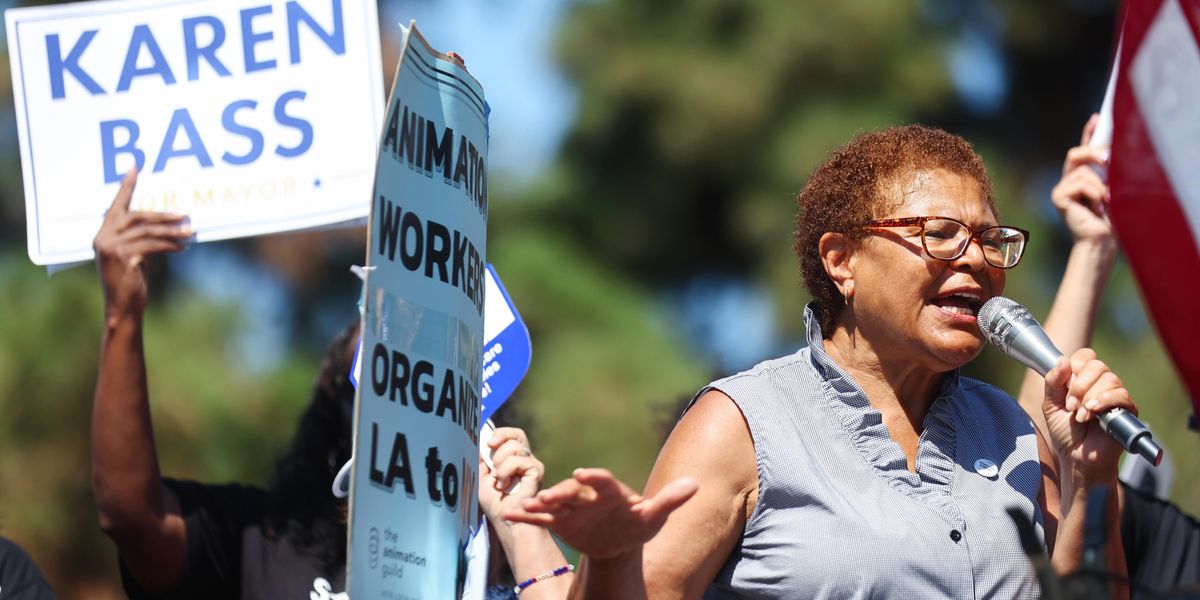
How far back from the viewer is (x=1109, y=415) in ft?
10.1

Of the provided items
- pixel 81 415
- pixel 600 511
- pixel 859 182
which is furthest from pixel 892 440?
pixel 81 415

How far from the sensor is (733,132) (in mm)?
9852

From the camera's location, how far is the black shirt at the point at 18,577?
3.78 m

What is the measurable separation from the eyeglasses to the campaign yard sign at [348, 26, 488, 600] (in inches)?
34.3

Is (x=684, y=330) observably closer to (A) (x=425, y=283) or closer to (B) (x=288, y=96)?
(B) (x=288, y=96)

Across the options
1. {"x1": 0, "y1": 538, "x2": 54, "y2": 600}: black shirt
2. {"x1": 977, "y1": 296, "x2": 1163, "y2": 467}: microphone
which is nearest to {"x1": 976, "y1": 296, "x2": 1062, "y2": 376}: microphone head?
{"x1": 977, "y1": 296, "x2": 1163, "y2": 467}: microphone

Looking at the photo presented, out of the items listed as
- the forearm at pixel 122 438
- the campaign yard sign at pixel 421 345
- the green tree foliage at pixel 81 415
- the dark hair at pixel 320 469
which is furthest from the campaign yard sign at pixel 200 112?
the green tree foliage at pixel 81 415

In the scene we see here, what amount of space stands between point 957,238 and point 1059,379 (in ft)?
1.19

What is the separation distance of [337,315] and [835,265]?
5632 mm

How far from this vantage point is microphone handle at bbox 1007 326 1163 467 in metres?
3.00

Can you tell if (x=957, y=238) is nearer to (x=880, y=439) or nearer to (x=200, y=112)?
(x=880, y=439)

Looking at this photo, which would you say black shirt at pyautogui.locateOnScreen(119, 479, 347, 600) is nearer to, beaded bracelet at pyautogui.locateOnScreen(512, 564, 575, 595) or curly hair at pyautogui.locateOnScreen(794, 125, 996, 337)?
beaded bracelet at pyautogui.locateOnScreen(512, 564, 575, 595)

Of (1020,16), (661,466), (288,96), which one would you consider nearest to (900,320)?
(661,466)

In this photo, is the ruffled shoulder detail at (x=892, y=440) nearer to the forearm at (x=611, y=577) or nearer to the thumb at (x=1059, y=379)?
the thumb at (x=1059, y=379)
